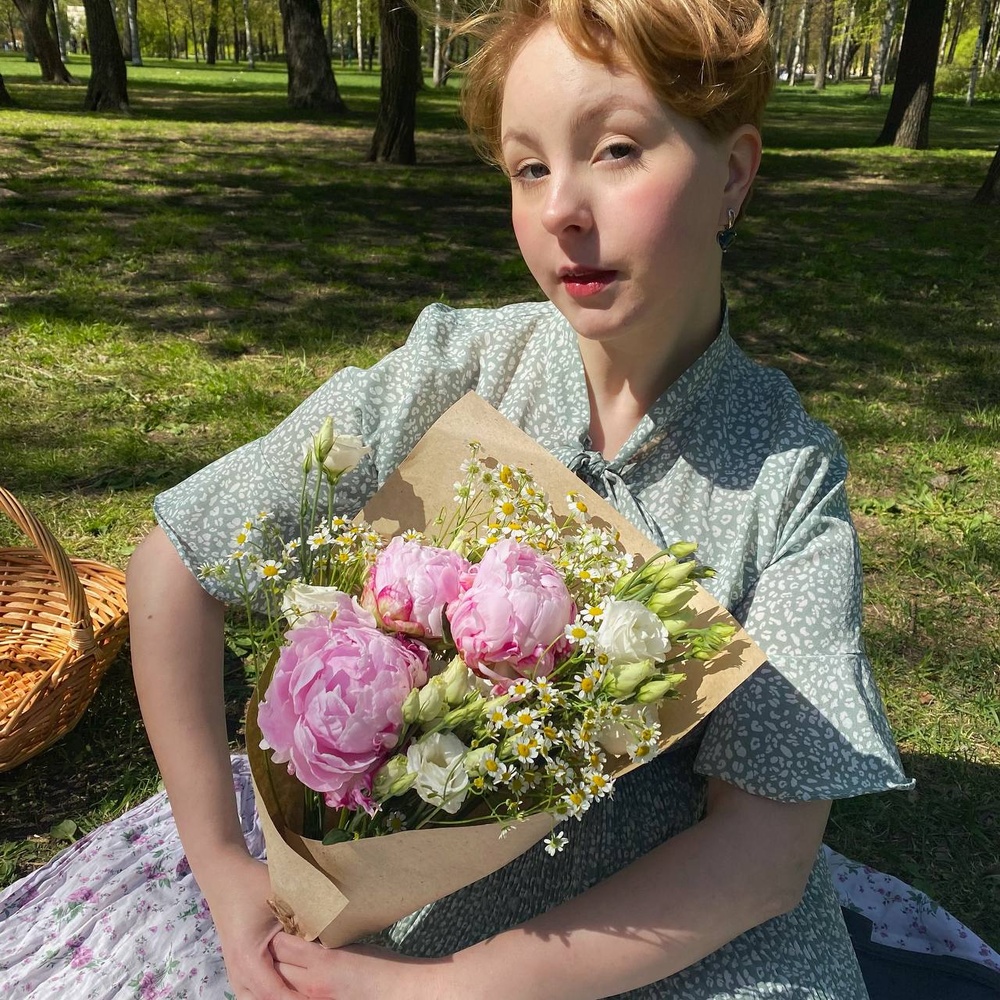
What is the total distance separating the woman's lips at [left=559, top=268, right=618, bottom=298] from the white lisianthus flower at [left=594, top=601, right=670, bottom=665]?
1.88 feet

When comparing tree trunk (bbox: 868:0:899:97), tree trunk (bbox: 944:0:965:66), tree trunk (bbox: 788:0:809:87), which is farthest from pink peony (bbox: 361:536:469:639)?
tree trunk (bbox: 788:0:809:87)

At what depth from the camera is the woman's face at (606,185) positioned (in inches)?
→ 58.2

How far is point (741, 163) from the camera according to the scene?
66.2 inches

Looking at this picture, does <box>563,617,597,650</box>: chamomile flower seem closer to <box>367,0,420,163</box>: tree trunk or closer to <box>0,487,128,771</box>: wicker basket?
<box>0,487,128,771</box>: wicker basket

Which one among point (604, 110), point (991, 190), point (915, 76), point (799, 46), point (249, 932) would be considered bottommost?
point (799, 46)

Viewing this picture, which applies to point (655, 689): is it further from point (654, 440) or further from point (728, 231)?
point (728, 231)

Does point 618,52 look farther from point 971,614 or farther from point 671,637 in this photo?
point 971,614

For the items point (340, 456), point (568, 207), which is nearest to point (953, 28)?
point (568, 207)

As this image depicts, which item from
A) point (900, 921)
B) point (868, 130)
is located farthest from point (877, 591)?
point (868, 130)

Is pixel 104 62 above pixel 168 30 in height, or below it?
above

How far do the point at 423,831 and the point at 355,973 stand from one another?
42 cm

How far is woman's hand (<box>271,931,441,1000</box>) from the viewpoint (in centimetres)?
146

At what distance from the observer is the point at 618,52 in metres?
1.46

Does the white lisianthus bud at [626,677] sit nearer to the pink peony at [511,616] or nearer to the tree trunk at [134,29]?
the pink peony at [511,616]
